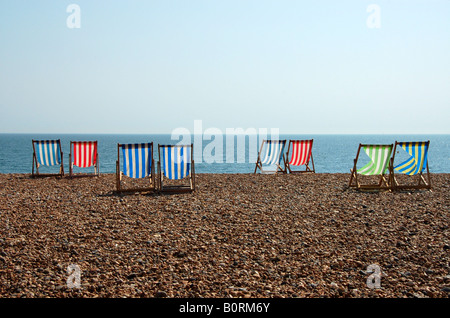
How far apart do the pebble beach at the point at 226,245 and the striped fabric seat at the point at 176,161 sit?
0.56 metres

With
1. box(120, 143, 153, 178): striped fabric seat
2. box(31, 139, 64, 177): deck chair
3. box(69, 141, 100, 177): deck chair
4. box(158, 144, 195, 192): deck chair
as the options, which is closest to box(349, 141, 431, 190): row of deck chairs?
box(158, 144, 195, 192): deck chair

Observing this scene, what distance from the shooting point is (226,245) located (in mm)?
4309

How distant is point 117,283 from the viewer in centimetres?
335

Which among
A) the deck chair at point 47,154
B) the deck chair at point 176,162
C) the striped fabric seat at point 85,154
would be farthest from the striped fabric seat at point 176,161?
the deck chair at point 47,154

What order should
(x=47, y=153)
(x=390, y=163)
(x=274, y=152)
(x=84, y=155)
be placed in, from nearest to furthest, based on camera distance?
(x=390, y=163)
(x=84, y=155)
(x=47, y=153)
(x=274, y=152)

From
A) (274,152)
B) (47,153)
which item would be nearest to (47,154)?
(47,153)

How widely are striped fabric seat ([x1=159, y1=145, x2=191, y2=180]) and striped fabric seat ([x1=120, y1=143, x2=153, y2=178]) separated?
0.31 m

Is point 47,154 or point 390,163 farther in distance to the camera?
point 47,154

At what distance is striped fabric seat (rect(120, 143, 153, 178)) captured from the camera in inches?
303

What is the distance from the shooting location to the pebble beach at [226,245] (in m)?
3.29

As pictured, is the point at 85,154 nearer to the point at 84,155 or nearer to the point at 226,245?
the point at 84,155

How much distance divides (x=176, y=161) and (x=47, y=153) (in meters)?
4.27

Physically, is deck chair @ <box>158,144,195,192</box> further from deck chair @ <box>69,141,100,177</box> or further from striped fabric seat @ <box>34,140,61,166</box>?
striped fabric seat @ <box>34,140,61,166</box>

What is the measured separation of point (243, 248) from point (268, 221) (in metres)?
1.16
